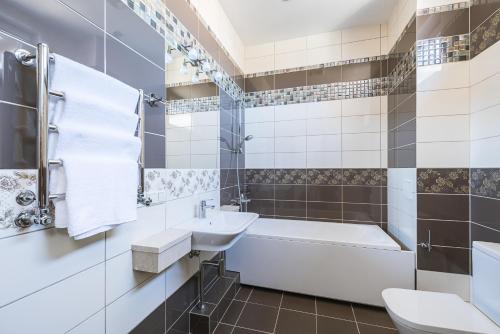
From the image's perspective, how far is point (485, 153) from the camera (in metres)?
1.54

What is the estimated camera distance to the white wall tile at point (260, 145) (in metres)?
2.92

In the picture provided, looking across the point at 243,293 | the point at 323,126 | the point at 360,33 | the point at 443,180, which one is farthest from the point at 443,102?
the point at 243,293

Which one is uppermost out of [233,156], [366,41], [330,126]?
[366,41]

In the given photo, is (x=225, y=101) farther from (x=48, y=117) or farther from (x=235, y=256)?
(x=48, y=117)

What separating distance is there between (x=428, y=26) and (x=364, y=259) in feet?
6.40

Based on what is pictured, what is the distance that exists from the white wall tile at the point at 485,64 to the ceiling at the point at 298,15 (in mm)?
1040

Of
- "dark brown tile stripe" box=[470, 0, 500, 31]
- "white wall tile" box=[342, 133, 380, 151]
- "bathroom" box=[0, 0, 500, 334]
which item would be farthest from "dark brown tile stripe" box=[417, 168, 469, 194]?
"dark brown tile stripe" box=[470, 0, 500, 31]

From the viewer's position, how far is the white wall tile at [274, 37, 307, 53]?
9.12 feet

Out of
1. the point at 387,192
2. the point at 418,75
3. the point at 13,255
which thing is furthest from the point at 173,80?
the point at 387,192

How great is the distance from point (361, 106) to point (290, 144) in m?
0.89

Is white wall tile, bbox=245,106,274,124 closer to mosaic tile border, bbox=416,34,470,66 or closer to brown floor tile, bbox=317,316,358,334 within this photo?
mosaic tile border, bbox=416,34,470,66

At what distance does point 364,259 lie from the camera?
197cm

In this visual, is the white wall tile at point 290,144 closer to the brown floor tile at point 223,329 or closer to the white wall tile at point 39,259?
the brown floor tile at point 223,329

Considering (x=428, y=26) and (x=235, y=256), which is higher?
(x=428, y=26)
